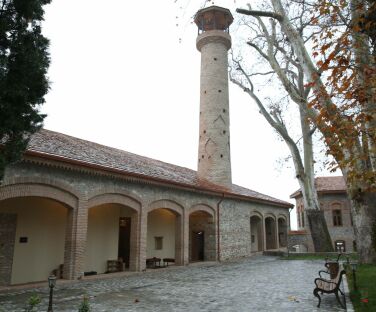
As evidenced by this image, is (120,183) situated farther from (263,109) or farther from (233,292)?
(263,109)

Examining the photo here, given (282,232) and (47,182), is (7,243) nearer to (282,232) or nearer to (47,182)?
(47,182)

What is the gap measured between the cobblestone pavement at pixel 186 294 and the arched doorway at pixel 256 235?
12.7 metres

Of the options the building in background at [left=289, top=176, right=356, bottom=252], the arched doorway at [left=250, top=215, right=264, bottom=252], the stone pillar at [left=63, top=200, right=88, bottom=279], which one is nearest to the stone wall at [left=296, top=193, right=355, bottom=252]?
the building in background at [left=289, top=176, right=356, bottom=252]

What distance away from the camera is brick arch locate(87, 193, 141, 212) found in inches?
467

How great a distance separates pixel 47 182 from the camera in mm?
10273

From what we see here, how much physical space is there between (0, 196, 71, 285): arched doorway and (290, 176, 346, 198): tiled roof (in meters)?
24.5

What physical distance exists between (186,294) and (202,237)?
1049 cm

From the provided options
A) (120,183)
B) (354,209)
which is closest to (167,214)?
(120,183)

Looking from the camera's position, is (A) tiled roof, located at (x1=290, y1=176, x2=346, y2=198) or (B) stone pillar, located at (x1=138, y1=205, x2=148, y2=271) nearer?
(B) stone pillar, located at (x1=138, y1=205, x2=148, y2=271)

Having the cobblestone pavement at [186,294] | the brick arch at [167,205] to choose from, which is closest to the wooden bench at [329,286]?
the cobblestone pavement at [186,294]

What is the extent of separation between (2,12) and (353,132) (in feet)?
22.3

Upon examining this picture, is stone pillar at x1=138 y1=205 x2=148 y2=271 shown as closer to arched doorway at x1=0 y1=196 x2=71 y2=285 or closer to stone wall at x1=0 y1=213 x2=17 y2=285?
arched doorway at x1=0 y1=196 x2=71 y2=285

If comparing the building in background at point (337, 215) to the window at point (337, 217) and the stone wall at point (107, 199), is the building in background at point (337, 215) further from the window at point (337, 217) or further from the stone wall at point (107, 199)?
the stone wall at point (107, 199)

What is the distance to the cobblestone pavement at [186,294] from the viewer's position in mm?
7291
